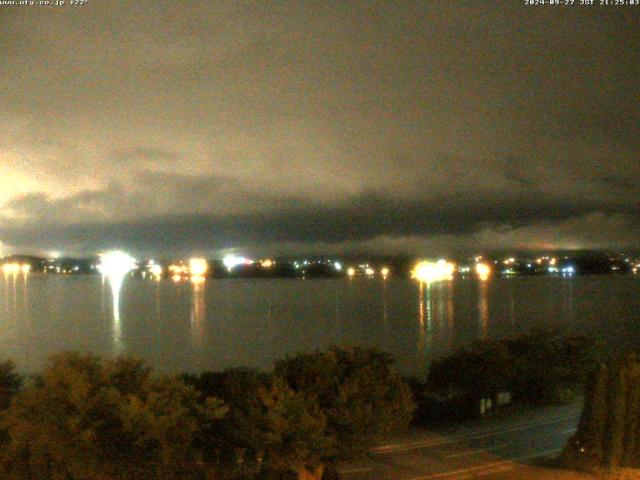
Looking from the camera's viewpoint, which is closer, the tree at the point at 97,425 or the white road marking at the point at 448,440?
the tree at the point at 97,425

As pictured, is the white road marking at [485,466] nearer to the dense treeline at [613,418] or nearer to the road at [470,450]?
the road at [470,450]

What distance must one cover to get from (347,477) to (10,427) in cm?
635

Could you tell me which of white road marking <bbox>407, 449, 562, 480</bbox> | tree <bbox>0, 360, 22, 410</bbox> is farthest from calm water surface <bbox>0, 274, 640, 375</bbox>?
tree <bbox>0, 360, 22, 410</bbox>

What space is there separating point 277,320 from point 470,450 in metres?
61.6

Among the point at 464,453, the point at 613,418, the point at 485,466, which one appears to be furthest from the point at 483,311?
the point at 613,418

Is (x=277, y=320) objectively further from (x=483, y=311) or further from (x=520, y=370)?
(x=520, y=370)

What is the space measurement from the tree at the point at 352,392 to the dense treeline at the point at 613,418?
144 inches

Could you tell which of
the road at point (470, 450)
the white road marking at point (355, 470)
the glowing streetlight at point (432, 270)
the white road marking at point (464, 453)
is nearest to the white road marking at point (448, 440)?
the road at point (470, 450)

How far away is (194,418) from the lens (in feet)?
32.0

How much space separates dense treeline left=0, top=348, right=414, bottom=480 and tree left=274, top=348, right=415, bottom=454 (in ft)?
0.06

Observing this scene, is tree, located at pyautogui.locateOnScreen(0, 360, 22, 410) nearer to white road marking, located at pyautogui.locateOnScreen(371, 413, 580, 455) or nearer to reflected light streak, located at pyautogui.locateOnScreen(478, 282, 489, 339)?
white road marking, located at pyautogui.locateOnScreen(371, 413, 580, 455)

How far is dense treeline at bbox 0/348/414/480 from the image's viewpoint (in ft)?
29.4

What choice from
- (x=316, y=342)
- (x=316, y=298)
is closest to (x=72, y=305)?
(x=316, y=298)

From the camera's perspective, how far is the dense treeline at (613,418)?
12.9 metres
